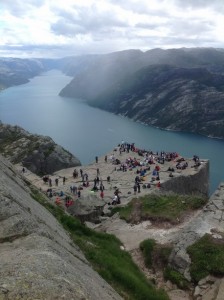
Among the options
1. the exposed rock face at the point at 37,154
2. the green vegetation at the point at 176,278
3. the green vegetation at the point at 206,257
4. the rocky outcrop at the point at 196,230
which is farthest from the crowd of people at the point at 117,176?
the green vegetation at the point at 176,278

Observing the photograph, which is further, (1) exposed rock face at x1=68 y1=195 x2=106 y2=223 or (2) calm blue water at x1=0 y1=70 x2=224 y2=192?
(2) calm blue water at x1=0 y1=70 x2=224 y2=192

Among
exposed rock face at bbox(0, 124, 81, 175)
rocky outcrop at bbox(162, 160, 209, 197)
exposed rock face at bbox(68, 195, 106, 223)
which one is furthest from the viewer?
exposed rock face at bbox(0, 124, 81, 175)

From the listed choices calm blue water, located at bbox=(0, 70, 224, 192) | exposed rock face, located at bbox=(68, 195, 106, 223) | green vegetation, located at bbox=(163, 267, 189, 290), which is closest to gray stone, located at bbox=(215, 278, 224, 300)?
green vegetation, located at bbox=(163, 267, 189, 290)

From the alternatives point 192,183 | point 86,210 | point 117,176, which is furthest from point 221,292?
point 192,183

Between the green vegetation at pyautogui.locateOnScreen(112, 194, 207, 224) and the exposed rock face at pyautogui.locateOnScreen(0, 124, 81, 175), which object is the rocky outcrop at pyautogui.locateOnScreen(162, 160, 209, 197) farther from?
the exposed rock face at pyautogui.locateOnScreen(0, 124, 81, 175)

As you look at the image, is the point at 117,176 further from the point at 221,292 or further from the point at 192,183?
the point at 221,292

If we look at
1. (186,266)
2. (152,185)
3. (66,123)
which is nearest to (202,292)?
(186,266)
